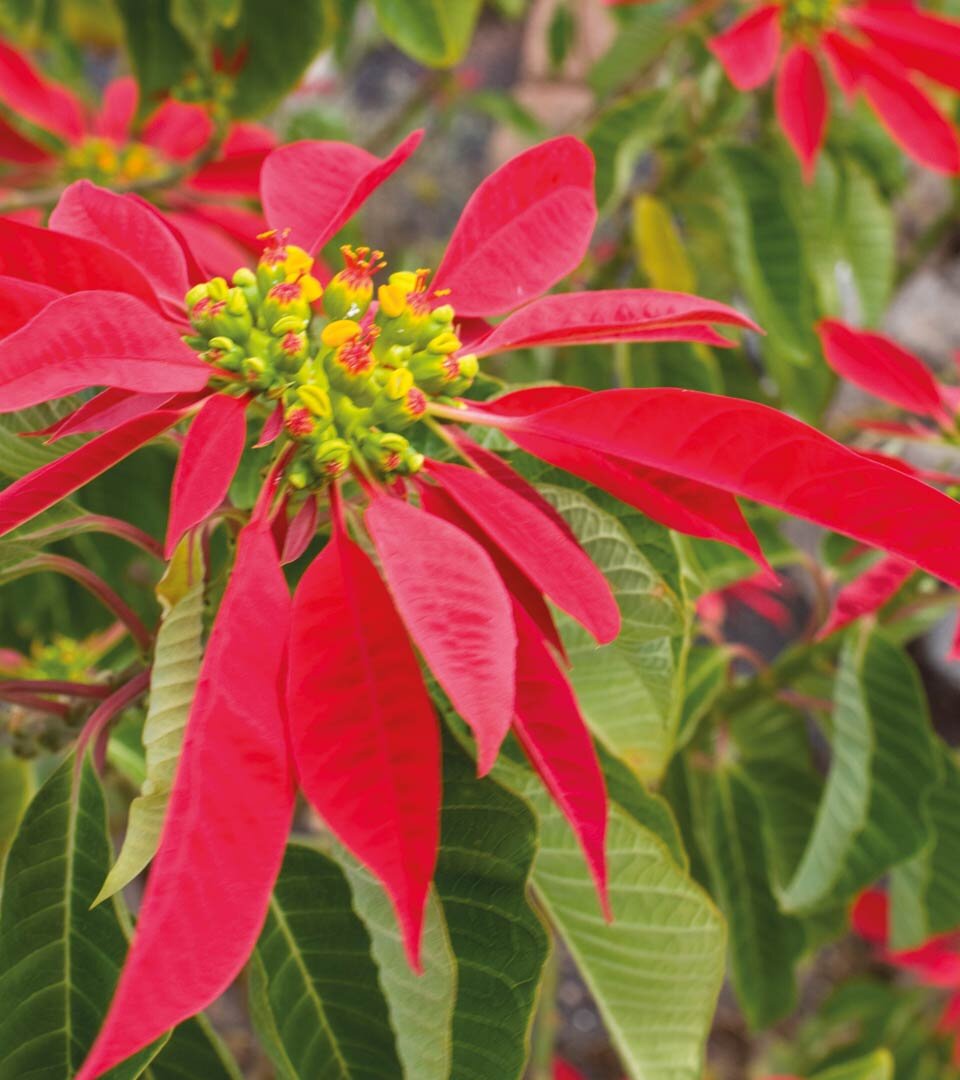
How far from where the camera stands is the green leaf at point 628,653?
475mm

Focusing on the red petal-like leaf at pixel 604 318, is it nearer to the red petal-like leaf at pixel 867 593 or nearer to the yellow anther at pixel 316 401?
the yellow anther at pixel 316 401

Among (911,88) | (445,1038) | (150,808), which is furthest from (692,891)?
(911,88)

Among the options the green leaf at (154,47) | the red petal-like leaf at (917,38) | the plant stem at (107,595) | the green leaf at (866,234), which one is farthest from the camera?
the green leaf at (866,234)

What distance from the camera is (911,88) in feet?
2.67

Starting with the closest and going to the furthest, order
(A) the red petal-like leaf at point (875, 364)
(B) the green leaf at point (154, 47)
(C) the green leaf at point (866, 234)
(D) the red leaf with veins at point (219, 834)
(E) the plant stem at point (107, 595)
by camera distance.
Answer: (D) the red leaf with veins at point (219, 834) → (E) the plant stem at point (107, 595) → (A) the red petal-like leaf at point (875, 364) → (B) the green leaf at point (154, 47) → (C) the green leaf at point (866, 234)

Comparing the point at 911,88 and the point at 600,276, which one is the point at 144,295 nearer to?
the point at 911,88

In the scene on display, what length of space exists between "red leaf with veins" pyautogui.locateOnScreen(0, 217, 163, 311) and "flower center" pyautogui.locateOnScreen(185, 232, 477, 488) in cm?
4

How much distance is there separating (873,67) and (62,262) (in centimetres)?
67

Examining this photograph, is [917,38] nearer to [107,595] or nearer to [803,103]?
[803,103]

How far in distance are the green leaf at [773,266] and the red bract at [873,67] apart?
3.9 inches

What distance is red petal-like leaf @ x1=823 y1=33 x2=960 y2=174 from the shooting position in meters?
0.82

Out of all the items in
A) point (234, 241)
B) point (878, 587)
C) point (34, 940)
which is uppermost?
point (234, 241)

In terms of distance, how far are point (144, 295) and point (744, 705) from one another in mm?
643

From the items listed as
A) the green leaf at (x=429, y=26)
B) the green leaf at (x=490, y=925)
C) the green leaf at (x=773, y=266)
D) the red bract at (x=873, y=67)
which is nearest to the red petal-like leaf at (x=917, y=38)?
the red bract at (x=873, y=67)
